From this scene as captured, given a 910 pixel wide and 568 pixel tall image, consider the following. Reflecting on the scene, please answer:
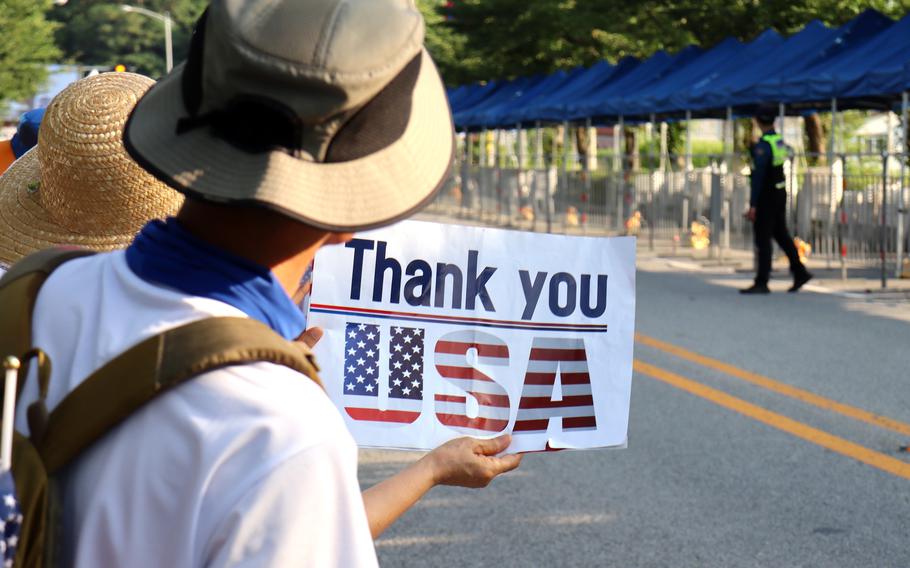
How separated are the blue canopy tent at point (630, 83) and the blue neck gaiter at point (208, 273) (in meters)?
22.1

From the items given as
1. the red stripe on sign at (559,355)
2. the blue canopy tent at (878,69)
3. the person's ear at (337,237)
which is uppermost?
the blue canopy tent at (878,69)

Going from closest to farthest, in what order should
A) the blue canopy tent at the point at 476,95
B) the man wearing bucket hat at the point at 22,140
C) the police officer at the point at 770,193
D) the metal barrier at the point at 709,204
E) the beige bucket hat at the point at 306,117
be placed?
the beige bucket hat at the point at 306,117
the man wearing bucket hat at the point at 22,140
the police officer at the point at 770,193
the metal barrier at the point at 709,204
the blue canopy tent at the point at 476,95

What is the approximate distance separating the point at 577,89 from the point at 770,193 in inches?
494

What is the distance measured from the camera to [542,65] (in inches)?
1654

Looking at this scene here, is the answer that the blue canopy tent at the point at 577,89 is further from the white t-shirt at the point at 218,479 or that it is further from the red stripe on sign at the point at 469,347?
the white t-shirt at the point at 218,479

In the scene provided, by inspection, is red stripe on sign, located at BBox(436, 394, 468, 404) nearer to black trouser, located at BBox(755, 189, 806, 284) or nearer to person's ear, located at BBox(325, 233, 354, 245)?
person's ear, located at BBox(325, 233, 354, 245)

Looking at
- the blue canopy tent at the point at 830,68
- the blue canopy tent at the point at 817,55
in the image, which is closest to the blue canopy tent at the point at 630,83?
the blue canopy tent at the point at 817,55

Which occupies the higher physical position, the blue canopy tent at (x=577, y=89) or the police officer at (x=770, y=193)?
the blue canopy tent at (x=577, y=89)

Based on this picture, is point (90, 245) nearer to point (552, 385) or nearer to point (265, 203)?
point (552, 385)

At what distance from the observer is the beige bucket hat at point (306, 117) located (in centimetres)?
146

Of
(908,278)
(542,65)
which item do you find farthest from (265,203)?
(542,65)

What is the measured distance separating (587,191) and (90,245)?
22.7 m

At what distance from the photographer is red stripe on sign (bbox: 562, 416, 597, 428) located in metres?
2.98

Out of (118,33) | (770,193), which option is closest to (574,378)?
(770,193)
